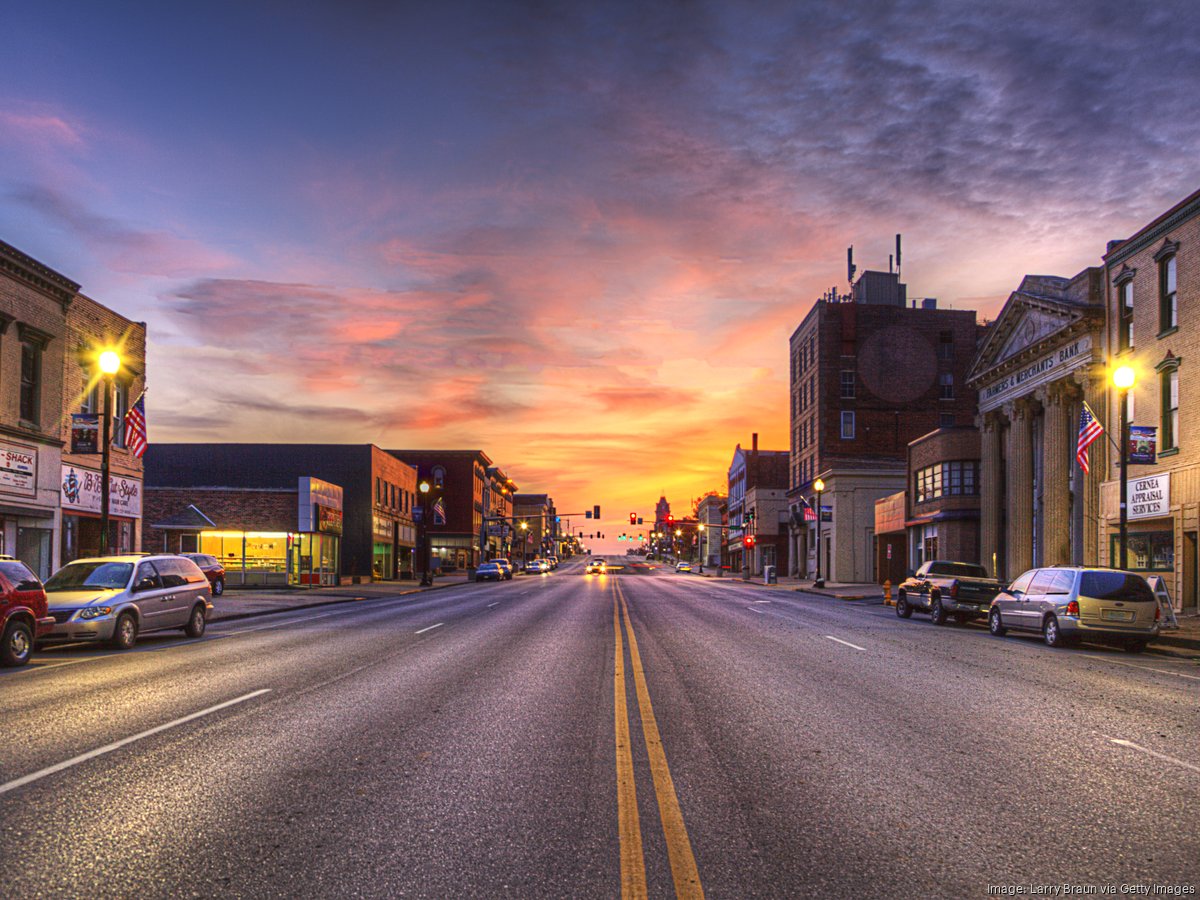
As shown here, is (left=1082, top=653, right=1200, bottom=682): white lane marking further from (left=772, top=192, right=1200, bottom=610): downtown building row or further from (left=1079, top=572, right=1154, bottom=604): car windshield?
(left=772, top=192, right=1200, bottom=610): downtown building row

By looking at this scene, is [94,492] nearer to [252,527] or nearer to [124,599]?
[124,599]

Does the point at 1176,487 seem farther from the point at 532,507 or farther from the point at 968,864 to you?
the point at 532,507

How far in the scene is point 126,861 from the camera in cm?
514

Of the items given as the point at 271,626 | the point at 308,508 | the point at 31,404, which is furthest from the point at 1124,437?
the point at 308,508

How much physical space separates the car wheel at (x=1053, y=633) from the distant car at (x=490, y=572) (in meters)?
49.7

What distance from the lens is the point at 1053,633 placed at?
19.6 m

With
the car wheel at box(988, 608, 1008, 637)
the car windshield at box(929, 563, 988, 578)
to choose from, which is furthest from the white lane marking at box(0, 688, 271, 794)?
the car windshield at box(929, 563, 988, 578)

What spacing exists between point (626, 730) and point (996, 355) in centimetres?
4064

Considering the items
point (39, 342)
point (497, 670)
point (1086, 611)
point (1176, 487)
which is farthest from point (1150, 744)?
point (39, 342)

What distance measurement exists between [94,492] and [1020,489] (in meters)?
36.8

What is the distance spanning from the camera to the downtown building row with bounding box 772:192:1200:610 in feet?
94.8

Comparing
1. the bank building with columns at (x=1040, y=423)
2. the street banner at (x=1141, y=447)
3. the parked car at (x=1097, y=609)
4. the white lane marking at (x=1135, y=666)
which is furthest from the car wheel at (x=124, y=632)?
the bank building with columns at (x=1040, y=423)

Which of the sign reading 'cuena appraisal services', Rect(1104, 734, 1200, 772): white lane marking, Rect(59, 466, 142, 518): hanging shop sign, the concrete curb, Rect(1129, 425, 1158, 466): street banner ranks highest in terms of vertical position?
the sign reading 'cuena appraisal services'

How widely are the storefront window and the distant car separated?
4331 centimetres
